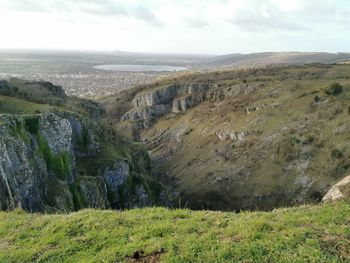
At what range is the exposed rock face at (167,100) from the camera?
16038 cm

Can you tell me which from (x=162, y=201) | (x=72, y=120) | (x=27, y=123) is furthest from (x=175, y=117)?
(x=27, y=123)

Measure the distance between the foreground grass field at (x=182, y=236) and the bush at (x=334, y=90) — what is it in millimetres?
99119

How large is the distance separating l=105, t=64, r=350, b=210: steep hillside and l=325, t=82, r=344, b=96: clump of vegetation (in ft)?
0.81

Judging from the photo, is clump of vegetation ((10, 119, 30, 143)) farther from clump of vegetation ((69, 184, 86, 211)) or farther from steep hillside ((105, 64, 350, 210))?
steep hillside ((105, 64, 350, 210))

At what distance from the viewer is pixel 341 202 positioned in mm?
14398

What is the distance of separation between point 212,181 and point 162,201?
2713cm

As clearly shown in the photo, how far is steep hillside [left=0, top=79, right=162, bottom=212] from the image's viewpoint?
36656 mm

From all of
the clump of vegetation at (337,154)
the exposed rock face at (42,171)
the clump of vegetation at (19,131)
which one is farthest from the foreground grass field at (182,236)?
the clump of vegetation at (337,154)

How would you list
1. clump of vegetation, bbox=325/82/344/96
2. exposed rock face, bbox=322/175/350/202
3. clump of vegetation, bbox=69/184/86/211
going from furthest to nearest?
clump of vegetation, bbox=325/82/344/96
clump of vegetation, bbox=69/184/86/211
exposed rock face, bbox=322/175/350/202

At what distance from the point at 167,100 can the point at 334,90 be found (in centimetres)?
7926

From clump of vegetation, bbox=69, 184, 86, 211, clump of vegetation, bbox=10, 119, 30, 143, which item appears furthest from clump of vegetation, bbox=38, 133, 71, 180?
clump of vegetation, bbox=10, 119, 30, 143

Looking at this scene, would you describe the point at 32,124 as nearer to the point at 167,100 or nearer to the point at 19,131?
the point at 19,131

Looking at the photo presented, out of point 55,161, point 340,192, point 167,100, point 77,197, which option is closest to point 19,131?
point 55,161

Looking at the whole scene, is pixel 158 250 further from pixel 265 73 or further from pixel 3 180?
pixel 265 73
